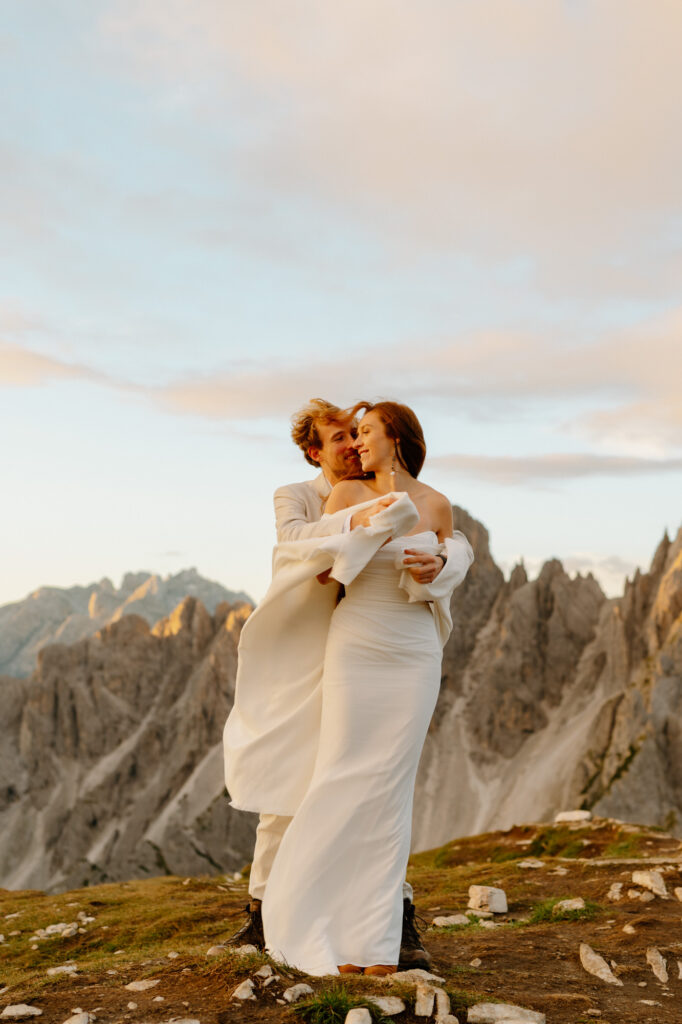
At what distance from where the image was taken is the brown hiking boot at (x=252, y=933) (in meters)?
8.53

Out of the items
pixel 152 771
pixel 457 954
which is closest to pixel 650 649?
pixel 152 771

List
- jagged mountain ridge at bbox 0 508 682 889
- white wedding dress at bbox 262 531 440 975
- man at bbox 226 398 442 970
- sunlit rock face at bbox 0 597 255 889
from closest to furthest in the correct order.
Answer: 1. white wedding dress at bbox 262 531 440 975
2. man at bbox 226 398 442 970
3. jagged mountain ridge at bbox 0 508 682 889
4. sunlit rock face at bbox 0 597 255 889

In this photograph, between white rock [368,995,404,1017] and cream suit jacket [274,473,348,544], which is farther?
cream suit jacket [274,473,348,544]

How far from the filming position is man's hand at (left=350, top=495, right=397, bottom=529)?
25.4 ft

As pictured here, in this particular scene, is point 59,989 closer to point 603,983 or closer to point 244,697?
point 244,697

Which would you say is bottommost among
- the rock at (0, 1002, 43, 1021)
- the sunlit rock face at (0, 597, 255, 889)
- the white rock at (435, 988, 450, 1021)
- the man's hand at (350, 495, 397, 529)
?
the sunlit rock face at (0, 597, 255, 889)

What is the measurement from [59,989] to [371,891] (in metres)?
2.91

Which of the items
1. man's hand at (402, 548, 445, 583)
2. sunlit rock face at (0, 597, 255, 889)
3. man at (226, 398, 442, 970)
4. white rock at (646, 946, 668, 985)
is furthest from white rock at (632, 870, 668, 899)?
sunlit rock face at (0, 597, 255, 889)

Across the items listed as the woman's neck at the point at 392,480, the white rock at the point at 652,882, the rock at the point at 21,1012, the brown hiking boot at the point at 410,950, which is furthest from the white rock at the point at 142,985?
the white rock at the point at 652,882

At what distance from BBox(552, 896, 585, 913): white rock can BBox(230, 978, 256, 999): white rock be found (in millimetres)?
5896

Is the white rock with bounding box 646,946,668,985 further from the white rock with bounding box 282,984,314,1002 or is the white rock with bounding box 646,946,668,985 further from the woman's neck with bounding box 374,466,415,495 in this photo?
the woman's neck with bounding box 374,466,415,495

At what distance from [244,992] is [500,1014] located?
1.85 metres

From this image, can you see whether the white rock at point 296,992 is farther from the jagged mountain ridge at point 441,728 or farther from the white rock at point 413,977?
the jagged mountain ridge at point 441,728

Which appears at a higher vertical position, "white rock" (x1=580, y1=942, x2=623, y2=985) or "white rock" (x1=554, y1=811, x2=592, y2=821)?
"white rock" (x1=580, y1=942, x2=623, y2=985)
